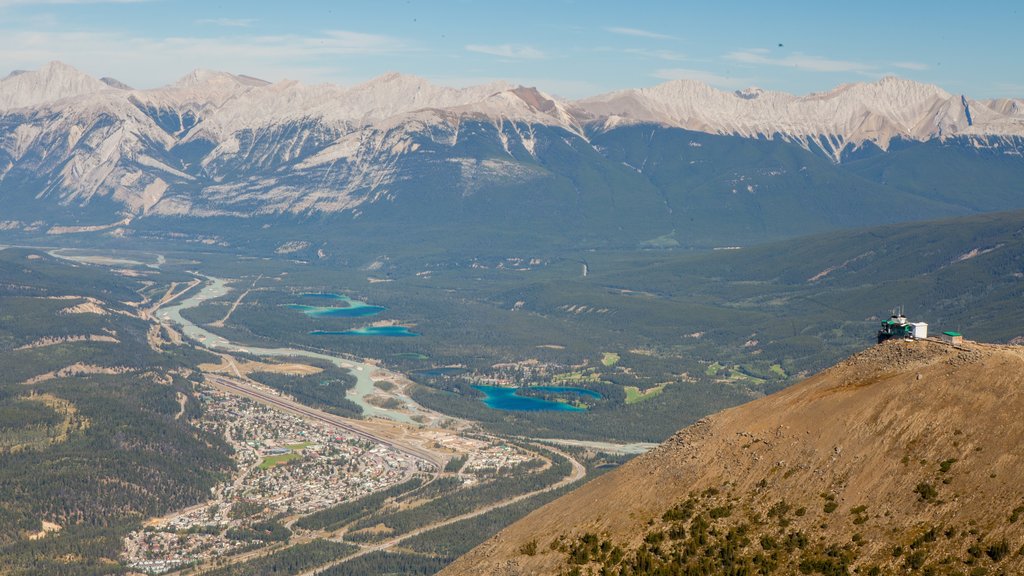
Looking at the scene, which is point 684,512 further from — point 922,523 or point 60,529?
point 60,529

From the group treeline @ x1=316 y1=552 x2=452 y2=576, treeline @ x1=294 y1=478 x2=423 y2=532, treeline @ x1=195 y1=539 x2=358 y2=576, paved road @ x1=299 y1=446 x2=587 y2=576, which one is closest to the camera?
treeline @ x1=316 y1=552 x2=452 y2=576

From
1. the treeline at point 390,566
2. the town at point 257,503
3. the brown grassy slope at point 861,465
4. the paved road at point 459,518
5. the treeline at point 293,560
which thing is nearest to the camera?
the brown grassy slope at point 861,465

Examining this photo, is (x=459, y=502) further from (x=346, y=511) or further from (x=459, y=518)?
(x=346, y=511)

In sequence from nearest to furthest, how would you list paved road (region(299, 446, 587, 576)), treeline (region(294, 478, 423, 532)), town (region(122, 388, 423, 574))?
paved road (region(299, 446, 587, 576)) → town (region(122, 388, 423, 574)) → treeline (region(294, 478, 423, 532))

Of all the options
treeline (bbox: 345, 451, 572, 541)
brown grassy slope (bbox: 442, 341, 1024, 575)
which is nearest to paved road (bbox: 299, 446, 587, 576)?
treeline (bbox: 345, 451, 572, 541)

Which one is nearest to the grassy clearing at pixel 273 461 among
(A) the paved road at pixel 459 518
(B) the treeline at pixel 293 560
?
(A) the paved road at pixel 459 518

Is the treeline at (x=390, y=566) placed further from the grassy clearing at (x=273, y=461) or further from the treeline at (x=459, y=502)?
the grassy clearing at (x=273, y=461)

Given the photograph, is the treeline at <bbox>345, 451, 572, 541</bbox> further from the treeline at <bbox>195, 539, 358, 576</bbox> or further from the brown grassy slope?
the brown grassy slope

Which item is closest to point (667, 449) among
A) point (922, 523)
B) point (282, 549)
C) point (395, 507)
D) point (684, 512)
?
point (684, 512)
